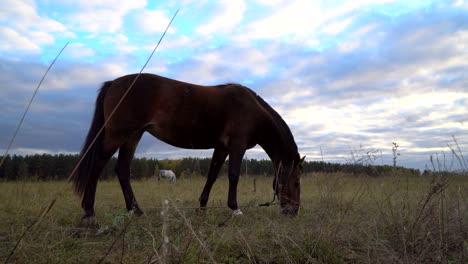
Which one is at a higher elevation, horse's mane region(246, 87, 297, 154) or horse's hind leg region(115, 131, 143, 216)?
horse's mane region(246, 87, 297, 154)

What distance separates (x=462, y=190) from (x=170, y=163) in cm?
3414

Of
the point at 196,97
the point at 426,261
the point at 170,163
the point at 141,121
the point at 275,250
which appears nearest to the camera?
the point at 426,261

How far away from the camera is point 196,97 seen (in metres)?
5.48

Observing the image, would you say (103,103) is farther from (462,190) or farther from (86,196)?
(462,190)

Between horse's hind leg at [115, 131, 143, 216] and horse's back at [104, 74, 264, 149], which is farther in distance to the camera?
horse's hind leg at [115, 131, 143, 216]

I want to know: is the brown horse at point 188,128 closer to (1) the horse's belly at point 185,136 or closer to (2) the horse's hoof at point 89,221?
(1) the horse's belly at point 185,136

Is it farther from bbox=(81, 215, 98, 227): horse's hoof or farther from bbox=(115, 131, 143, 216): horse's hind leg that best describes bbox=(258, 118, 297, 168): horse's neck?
bbox=(81, 215, 98, 227): horse's hoof

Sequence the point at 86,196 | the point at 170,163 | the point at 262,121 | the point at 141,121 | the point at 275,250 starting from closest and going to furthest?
the point at 275,250 → the point at 86,196 → the point at 141,121 → the point at 262,121 → the point at 170,163

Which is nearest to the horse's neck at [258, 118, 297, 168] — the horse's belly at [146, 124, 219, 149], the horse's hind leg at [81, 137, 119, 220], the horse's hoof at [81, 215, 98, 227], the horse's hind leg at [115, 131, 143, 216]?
the horse's belly at [146, 124, 219, 149]

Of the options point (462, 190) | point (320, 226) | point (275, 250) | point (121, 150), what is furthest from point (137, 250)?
point (462, 190)

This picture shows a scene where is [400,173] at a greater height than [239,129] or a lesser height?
lesser

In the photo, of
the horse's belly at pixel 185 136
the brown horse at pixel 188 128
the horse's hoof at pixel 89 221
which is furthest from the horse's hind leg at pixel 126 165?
the horse's hoof at pixel 89 221

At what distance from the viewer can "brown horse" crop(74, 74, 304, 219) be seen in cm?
479

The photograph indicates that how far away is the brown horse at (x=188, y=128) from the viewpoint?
4789 millimetres
